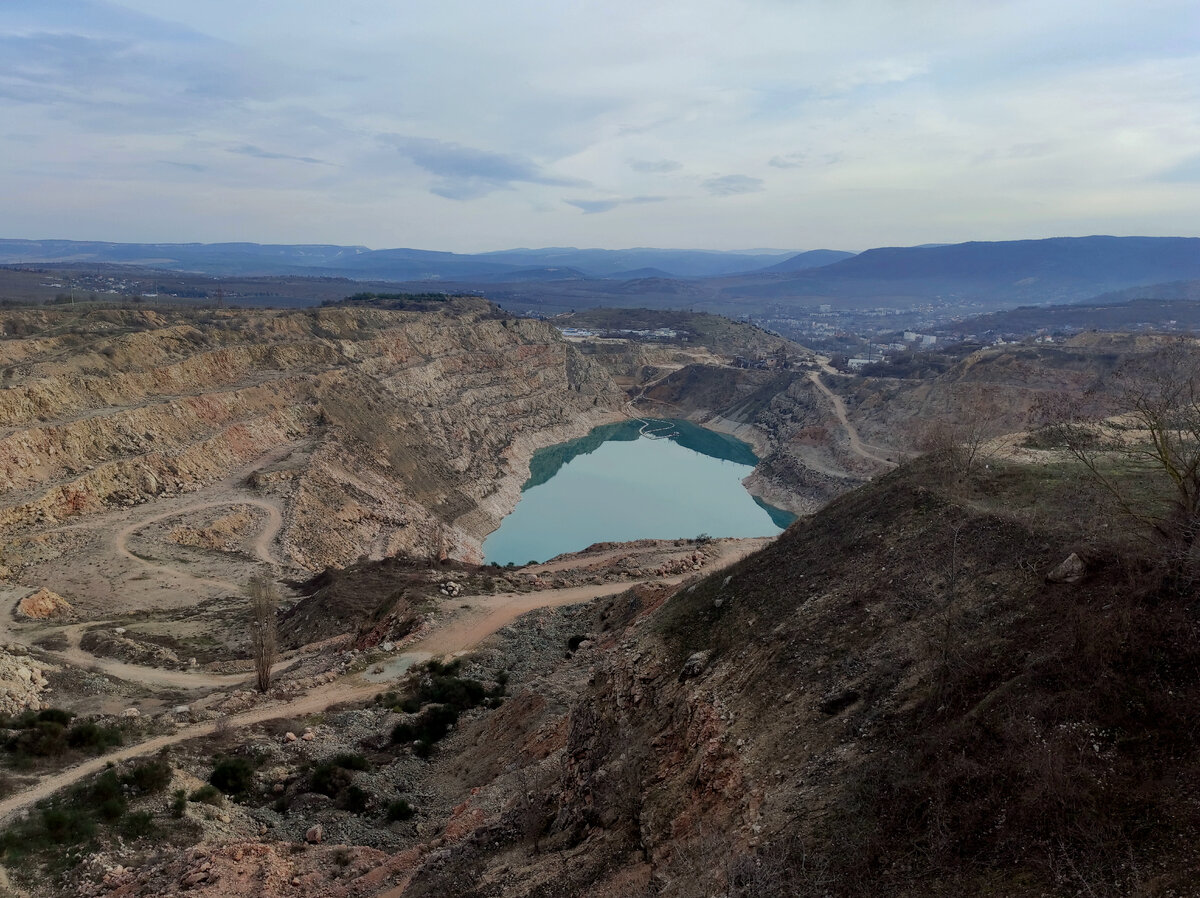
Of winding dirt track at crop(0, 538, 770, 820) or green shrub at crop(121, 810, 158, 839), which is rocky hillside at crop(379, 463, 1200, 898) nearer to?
green shrub at crop(121, 810, 158, 839)

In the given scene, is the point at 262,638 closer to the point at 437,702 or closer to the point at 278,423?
the point at 437,702

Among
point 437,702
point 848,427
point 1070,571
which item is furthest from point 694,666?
point 848,427

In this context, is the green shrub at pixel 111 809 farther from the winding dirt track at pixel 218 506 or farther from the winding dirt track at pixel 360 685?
the winding dirt track at pixel 218 506

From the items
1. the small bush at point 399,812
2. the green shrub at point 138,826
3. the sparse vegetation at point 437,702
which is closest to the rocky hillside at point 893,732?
the small bush at point 399,812

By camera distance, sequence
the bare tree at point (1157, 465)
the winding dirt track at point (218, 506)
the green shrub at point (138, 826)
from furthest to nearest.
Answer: the winding dirt track at point (218, 506), the green shrub at point (138, 826), the bare tree at point (1157, 465)

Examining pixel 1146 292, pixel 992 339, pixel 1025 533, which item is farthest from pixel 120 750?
pixel 1146 292

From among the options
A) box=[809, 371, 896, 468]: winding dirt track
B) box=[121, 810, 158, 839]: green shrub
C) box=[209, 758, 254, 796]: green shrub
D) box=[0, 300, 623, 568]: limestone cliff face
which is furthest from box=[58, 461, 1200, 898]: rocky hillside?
box=[809, 371, 896, 468]: winding dirt track

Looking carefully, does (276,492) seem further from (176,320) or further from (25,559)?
(176,320)
